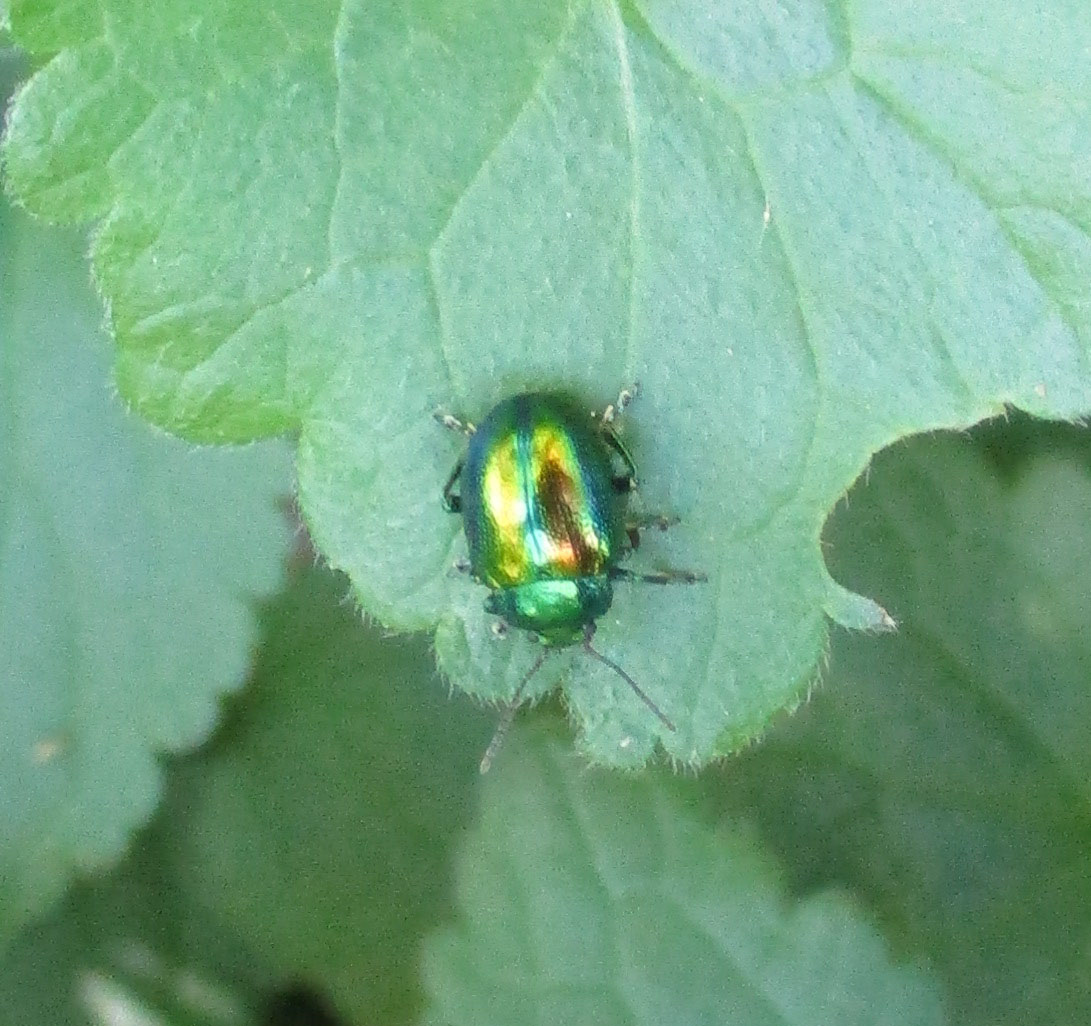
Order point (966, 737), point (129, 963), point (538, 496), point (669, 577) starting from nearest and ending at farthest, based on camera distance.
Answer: point (669, 577) < point (538, 496) < point (966, 737) < point (129, 963)

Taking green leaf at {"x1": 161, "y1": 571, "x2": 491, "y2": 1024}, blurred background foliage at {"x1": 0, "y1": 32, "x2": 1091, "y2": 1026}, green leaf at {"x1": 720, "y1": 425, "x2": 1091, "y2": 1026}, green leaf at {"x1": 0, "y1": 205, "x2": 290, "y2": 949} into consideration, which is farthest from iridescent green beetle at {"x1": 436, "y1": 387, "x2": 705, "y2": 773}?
green leaf at {"x1": 161, "y1": 571, "x2": 491, "y2": 1024}

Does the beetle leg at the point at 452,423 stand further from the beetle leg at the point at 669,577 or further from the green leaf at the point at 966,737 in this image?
the green leaf at the point at 966,737

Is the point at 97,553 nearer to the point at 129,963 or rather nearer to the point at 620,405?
the point at 129,963

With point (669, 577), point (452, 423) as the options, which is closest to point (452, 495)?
point (452, 423)

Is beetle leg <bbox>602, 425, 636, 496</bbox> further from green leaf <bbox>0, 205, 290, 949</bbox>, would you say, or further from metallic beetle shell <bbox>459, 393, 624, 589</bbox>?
green leaf <bbox>0, 205, 290, 949</bbox>

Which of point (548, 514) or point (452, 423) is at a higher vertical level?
point (452, 423)

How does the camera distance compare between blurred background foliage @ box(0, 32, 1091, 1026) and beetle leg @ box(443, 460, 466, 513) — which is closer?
beetle leg @ box(443, 460, 466, 513)

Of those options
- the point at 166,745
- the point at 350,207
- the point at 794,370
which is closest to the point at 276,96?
the point at 350,207

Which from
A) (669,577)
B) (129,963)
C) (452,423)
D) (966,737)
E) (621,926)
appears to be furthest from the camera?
(129,963)
